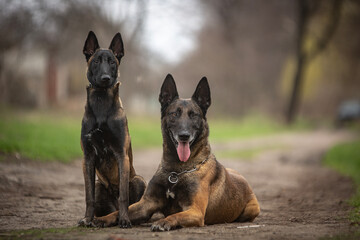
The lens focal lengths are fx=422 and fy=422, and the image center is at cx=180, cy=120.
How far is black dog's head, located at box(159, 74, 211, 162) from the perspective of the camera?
5.17 metres

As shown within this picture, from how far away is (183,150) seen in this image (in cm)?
518

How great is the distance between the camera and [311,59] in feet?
104

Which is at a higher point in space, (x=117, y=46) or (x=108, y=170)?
(x=117, y=46)

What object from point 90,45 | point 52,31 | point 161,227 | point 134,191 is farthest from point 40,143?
point 52,31

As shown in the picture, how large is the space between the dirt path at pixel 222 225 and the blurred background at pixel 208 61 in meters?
2.74

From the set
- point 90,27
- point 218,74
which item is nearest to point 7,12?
point 90,27

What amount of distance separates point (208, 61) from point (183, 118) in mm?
43396

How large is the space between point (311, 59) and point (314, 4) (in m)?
4.00

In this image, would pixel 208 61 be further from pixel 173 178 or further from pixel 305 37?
pixel 173 178

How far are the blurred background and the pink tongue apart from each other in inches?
273

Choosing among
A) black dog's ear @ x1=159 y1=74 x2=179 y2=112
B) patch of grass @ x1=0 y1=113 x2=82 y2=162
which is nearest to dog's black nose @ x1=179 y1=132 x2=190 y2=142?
black dog's ear @ x1=159 y1=74 x2=179 y2=112

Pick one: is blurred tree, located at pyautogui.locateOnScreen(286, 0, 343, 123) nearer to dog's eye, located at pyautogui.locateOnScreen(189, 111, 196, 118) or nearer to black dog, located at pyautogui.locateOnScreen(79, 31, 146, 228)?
dog's eye, located at pyautogui.locateOnScreen(189, 111, 196, 118)

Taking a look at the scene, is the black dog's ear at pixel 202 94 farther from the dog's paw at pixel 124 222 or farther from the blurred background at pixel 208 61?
the blurred background at pixel 208 61

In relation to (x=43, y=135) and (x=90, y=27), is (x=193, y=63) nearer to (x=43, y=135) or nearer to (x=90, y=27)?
(x=90, y=27)
